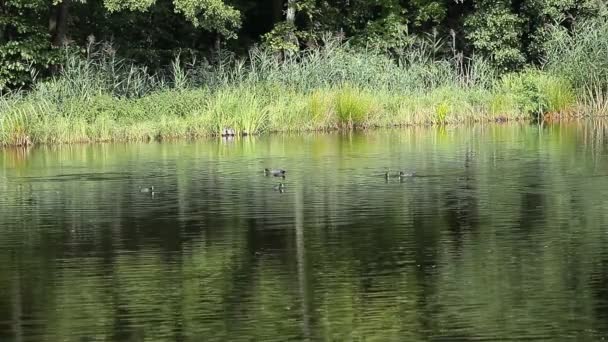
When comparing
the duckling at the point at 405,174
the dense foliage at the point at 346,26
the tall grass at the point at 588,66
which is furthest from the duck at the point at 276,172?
the dense foliage at the point at 346,26

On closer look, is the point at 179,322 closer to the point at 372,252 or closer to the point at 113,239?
the point at 372,252

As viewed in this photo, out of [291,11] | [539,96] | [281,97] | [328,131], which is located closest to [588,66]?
[539,96]

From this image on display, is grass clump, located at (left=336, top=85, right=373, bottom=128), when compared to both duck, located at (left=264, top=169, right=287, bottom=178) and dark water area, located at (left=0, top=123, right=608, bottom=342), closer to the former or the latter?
dark water area, located at (left=0, top=123, right=608, bottom=342)

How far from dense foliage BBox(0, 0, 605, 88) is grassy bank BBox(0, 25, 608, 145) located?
6.93ft

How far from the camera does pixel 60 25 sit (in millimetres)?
37781

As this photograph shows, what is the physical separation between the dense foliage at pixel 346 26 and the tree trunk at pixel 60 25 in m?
0.03

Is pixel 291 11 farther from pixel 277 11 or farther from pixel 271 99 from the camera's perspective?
pixel 271 99

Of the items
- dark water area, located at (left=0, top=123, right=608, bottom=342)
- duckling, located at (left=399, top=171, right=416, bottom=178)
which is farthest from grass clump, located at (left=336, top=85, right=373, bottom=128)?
duckling, located at (left=399, top=171, right=416, bottom=178)

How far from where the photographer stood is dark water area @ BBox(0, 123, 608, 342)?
30.4 ft

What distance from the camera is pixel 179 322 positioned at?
937 centimetres

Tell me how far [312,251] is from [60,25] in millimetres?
27040

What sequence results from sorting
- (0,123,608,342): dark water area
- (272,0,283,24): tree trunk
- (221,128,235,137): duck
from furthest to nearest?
(272,0,283,24): tree trunk < (221,128,235,137): duck < (0,123,608,342): dark water area

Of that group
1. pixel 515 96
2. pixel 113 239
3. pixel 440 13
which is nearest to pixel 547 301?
pixel 113 239

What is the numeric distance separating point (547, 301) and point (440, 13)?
3371cm
